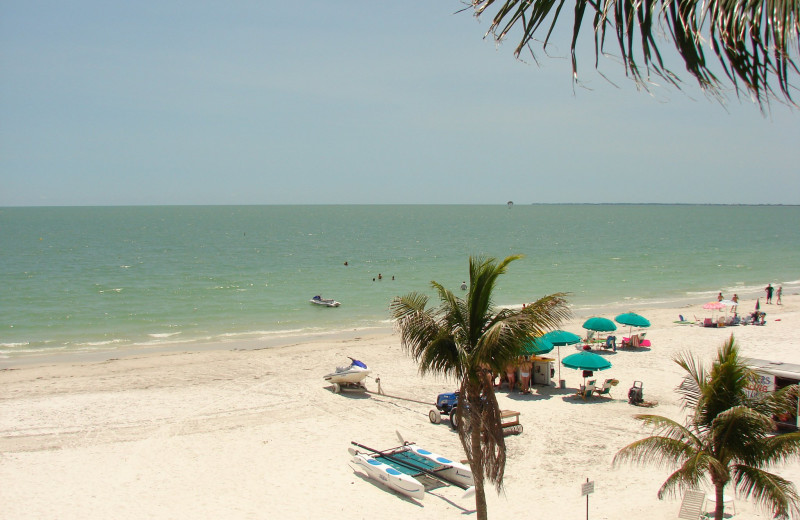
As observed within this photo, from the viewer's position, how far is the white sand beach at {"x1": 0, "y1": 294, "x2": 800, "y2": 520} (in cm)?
1270

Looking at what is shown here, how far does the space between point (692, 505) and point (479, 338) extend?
5.86m

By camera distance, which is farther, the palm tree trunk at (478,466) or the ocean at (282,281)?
the ocean at (282,281)

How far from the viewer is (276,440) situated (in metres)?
16.4

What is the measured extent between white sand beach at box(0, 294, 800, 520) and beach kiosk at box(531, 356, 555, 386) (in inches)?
19.8

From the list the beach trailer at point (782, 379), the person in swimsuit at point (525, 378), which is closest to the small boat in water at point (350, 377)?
the person in swimsuit at point (525, 378)

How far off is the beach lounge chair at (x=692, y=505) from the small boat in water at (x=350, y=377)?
10.8 metres

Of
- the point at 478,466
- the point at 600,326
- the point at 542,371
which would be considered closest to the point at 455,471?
the point at 478,466

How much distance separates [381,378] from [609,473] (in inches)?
404

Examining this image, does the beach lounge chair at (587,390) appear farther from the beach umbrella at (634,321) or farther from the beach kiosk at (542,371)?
the beach umbrella at (634,321)

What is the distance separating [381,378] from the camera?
22.6 m

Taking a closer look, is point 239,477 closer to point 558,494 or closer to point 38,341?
point 558,494

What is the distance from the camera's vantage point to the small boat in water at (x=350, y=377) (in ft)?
66.2

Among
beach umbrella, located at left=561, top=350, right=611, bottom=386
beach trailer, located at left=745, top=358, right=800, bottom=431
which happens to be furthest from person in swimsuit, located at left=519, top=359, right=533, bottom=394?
beach trailer, located at left=745, top=358, right=800, bottom=431

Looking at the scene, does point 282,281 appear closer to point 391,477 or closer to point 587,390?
point 587,390
